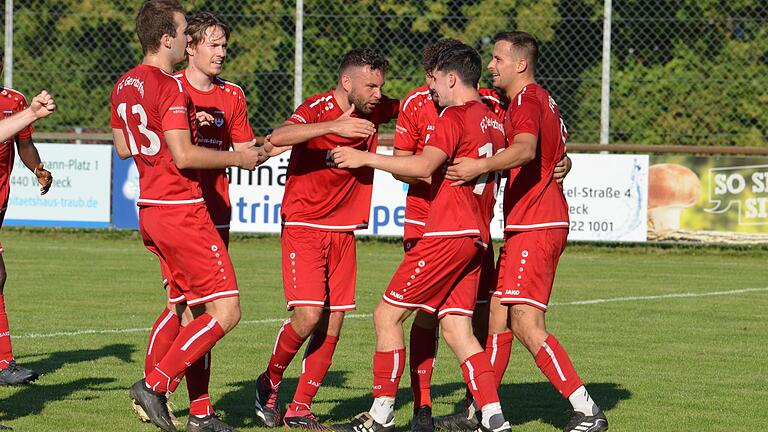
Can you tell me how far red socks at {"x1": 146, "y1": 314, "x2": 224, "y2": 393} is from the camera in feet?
23.0

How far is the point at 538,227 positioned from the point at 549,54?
48.4ft

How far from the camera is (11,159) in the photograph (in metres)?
9.96

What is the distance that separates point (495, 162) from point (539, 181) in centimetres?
67

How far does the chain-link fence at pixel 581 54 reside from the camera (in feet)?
68.7

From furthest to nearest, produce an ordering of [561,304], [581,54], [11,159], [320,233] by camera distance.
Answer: [581,54] < [561,304] < [11,159] < [320,233]

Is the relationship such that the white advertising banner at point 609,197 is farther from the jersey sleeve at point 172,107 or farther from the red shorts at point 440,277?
the jersey sleeve at point 172,107

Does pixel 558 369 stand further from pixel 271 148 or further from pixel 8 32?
pixel 8 32

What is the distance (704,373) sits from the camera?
9688 millimetres

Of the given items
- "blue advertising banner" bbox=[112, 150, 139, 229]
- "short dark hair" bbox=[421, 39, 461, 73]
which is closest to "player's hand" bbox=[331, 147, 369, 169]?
"short dark hair" bbox=[421, 39, 461, 73]

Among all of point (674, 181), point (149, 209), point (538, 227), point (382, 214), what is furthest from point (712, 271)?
point (149, 209)

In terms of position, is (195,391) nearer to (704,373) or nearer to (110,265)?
(704,373)

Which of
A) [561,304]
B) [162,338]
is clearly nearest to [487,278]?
[162,338]

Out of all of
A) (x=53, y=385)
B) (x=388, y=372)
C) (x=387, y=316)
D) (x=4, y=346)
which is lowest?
(x=53, y=385)

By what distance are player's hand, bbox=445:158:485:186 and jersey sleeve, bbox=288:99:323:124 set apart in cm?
113
